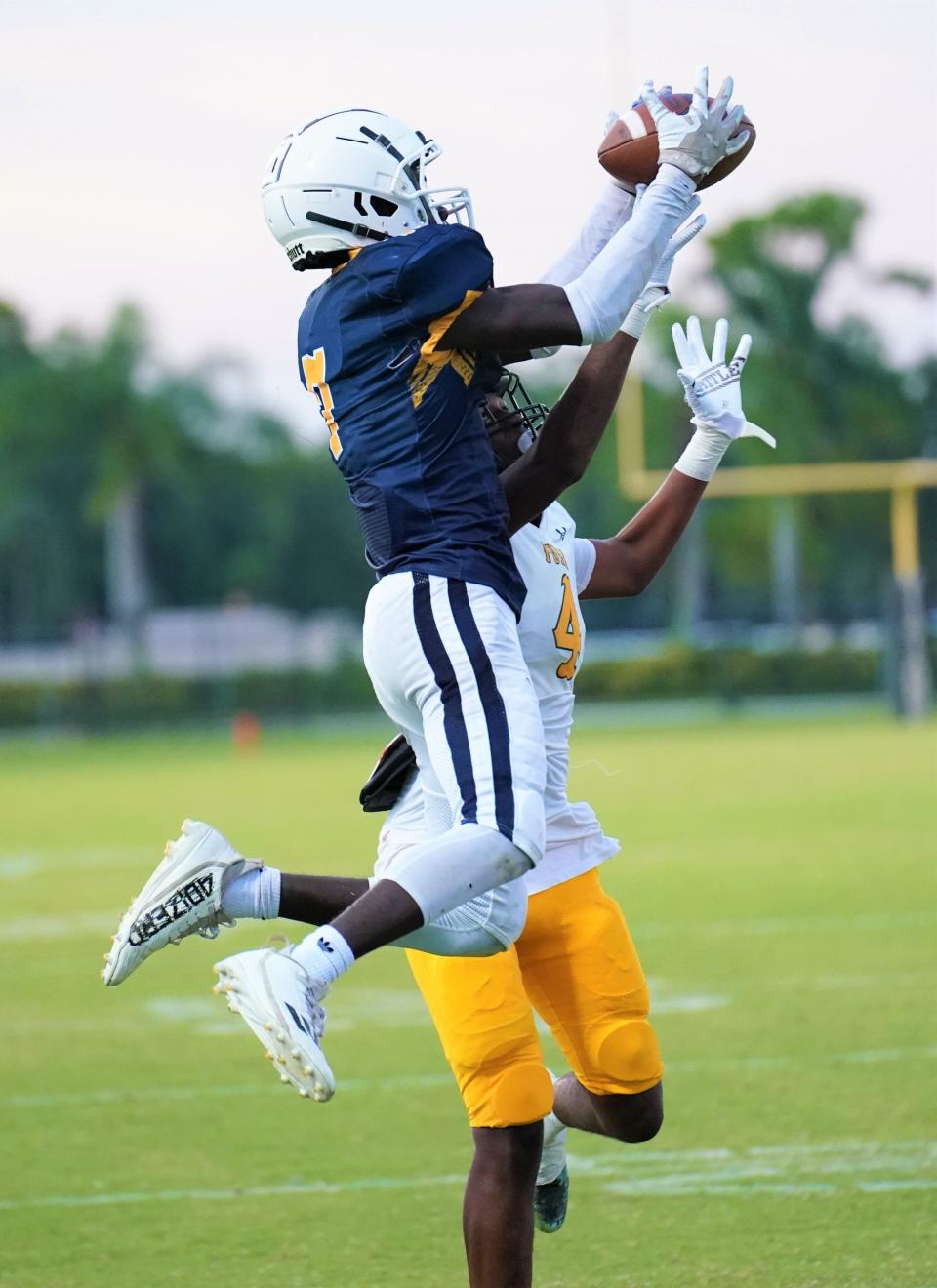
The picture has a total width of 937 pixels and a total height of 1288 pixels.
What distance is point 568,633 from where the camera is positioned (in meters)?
4.04

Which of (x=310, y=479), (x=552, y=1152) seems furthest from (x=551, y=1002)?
(x=310, y=479)

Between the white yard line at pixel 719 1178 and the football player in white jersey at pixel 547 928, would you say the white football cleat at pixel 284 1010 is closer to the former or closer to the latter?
the football player in white jersey at pixel 547 928

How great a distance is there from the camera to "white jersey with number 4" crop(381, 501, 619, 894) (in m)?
3.98

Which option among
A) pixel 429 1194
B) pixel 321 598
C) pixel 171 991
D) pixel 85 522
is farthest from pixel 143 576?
pixel 429 1194

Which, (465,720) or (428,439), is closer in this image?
(465,720)

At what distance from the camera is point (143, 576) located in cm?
5341

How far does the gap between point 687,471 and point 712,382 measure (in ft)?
0.68

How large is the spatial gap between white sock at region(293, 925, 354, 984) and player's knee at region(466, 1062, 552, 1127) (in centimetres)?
61

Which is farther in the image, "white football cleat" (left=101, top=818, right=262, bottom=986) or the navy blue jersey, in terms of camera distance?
"white football cleat" (left=101, top=818, right=262, bottom=986)

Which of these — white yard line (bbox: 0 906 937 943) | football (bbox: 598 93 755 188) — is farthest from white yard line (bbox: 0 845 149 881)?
football (bbox: 598 93 755 188)

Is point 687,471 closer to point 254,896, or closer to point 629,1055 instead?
point 629,1055

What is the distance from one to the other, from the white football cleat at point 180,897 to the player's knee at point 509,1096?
23.2 inches

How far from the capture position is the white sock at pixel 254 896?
3.71 m

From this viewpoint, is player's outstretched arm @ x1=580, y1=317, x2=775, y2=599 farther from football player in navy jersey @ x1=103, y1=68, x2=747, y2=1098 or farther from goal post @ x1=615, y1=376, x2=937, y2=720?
goal post @ x1=615, y1=376, x2=937, y2=720
